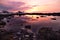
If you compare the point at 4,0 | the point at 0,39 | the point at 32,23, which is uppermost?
the point at 4,0

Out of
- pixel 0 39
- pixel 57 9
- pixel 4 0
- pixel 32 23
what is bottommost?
pixel 0 39

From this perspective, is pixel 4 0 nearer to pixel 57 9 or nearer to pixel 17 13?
pixel 17 13

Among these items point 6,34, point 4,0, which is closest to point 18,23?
point 6,34

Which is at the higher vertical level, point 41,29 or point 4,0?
point 4,0

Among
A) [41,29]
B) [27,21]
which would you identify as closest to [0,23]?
[27,21]

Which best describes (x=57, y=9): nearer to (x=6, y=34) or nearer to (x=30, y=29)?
(x=30, y=29)

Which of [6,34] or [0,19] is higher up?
[0,19]
